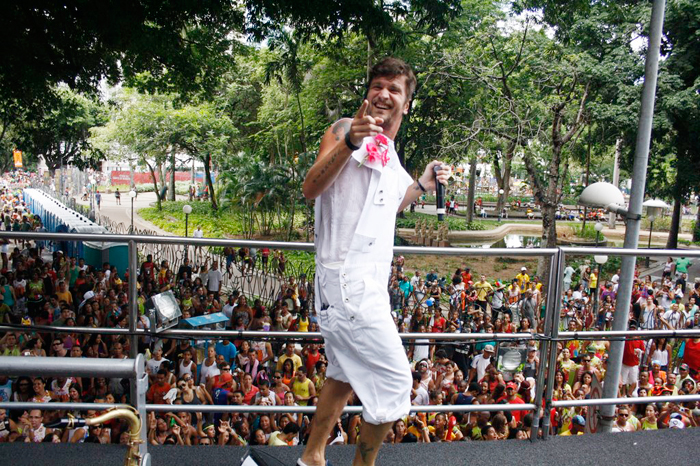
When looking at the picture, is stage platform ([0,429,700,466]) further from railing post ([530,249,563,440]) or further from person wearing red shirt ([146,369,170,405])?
person wearing red shirt ([146,369,170,405])

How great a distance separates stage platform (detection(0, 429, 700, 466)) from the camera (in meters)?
2.40

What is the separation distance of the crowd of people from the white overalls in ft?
3.21

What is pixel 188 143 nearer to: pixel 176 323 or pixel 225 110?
pixel 225 110

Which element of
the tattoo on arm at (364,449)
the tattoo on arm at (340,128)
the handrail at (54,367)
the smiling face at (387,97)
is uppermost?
the smiling face at (387,97)

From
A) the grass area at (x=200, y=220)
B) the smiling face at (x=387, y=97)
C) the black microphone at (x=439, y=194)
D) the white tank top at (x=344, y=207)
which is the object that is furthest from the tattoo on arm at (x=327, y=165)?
the grass area at (x=200, y=220)

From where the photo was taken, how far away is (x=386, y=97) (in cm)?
193

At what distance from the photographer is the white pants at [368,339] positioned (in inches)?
72.8

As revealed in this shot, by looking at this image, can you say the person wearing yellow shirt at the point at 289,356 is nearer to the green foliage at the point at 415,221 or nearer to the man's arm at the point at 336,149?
the man's arm at the point at 336,149

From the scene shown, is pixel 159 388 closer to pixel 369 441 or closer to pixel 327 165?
pixel 369 441

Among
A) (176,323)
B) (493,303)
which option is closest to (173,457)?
(176,323)

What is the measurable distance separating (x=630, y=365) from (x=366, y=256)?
4.01m

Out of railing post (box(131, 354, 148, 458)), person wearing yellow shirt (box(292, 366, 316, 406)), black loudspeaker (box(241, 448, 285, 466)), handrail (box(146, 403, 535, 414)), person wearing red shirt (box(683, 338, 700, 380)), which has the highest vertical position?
railing post (box(131, 354, 148, 458))

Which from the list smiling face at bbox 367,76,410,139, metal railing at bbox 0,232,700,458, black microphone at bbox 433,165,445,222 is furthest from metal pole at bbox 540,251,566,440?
smiling face at bbox 367,76,410,139

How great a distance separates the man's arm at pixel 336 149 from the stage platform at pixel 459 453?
1178 mm
